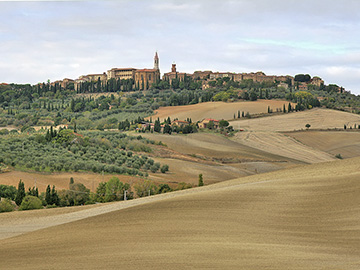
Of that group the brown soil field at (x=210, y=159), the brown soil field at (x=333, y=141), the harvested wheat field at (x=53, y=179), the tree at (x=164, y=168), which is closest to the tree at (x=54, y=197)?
the harvested wheat field at (x=53, y=179)

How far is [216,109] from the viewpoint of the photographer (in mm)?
137875

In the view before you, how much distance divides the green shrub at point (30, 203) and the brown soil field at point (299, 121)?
72.5m

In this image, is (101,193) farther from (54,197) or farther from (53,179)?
(53,179)

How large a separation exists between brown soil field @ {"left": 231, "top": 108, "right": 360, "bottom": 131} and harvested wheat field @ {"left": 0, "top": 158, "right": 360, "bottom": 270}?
83.2 m

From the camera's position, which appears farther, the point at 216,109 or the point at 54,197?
the point at 216,109

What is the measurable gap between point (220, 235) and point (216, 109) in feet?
381

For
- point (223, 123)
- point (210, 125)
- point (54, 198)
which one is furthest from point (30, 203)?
point (210, 125)

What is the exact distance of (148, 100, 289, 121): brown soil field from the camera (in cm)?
13175

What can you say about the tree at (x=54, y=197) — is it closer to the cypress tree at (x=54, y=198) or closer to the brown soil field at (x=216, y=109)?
the cypress tree at (x=54, y=198)

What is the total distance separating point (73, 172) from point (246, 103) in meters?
81.2

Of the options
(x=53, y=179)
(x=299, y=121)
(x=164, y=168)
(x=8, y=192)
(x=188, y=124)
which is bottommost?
(x=164, y=168)

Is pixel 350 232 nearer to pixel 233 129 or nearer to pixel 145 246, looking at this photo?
pixel 145 246

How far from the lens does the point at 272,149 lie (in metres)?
98.8

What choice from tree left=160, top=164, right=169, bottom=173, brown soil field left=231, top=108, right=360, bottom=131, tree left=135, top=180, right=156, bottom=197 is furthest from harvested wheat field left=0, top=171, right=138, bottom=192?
brown soil field left=231, top=108, right=360, bottom=131
